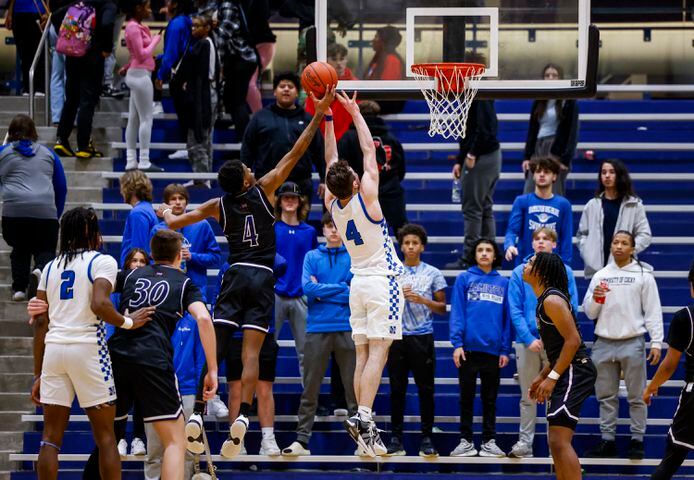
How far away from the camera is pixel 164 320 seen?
8.88 metres

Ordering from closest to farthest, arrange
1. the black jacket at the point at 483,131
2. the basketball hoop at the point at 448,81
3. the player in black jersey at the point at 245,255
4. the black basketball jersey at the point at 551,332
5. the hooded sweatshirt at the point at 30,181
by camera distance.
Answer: the black basketball jersey at the point at 551,332 → the player in black jersey at the point at 245,255 → the basketball hoop at the point at 448,81 → the hooded sweatshirt at the point at 30,181 → the black jacket at the point at 483,131

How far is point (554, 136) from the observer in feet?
43.1

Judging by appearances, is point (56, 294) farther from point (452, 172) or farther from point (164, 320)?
point (452, 172)

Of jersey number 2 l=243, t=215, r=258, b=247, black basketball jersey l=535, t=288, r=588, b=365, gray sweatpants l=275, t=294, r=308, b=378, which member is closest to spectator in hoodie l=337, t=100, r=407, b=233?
gray sweatpants l=275, t=294, r=308, b=378

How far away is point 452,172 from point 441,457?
13.2ft

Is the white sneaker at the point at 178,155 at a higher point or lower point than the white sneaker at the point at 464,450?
higher

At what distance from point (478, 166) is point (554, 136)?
111 centimetres

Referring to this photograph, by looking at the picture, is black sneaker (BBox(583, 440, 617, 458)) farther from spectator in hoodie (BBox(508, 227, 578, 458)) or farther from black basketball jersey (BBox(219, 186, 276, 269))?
black basketball jersey (BBox(219, 186, 276, 269))

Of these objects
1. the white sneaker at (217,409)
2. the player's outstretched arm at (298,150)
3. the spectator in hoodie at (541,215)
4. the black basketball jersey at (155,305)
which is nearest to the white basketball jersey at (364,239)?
the player's outstretched arm at (298,150)

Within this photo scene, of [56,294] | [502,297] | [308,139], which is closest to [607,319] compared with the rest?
[502,297]

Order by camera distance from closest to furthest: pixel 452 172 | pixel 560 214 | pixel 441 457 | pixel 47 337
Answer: pixel 47 337 < pixel 441 457 < pixel 560 214 < pixel 452 172

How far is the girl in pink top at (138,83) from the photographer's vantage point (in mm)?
13297

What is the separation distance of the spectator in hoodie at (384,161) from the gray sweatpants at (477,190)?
2.37 feet

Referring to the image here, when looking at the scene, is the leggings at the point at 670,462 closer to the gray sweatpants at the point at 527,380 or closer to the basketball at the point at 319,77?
the gray sweatpants at the point at 527,380
